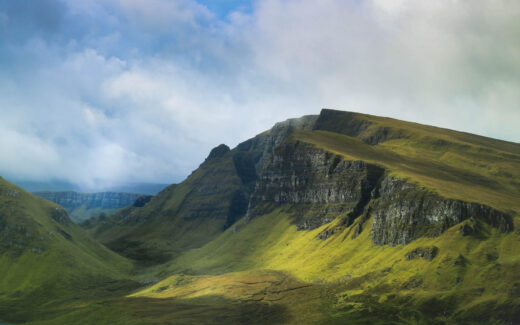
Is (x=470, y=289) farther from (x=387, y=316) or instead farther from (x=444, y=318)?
(x=387, y=316)

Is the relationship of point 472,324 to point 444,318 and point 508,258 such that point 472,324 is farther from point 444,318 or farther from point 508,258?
point 508,258

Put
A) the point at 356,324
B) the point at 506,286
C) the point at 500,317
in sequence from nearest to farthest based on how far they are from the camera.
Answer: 1. the point at 500,317
2. the point at 506,286
3. the point at 356,324

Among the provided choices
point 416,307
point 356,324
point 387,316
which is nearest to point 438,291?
point 416,307

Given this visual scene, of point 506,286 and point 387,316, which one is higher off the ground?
point 506,286

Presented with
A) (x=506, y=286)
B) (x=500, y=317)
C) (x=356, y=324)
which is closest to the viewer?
(x=500, y=317)

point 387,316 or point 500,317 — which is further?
point 387,316

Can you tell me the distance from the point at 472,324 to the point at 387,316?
1477 inches

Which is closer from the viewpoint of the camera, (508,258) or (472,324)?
(472,324)

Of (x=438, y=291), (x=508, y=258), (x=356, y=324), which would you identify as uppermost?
(x=508, y=258)

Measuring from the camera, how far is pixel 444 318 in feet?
608

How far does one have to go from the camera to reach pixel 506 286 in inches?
7205

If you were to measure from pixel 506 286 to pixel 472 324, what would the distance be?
2440cm

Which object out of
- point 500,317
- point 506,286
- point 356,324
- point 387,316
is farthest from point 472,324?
point 356,324

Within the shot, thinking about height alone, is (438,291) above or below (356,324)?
above
